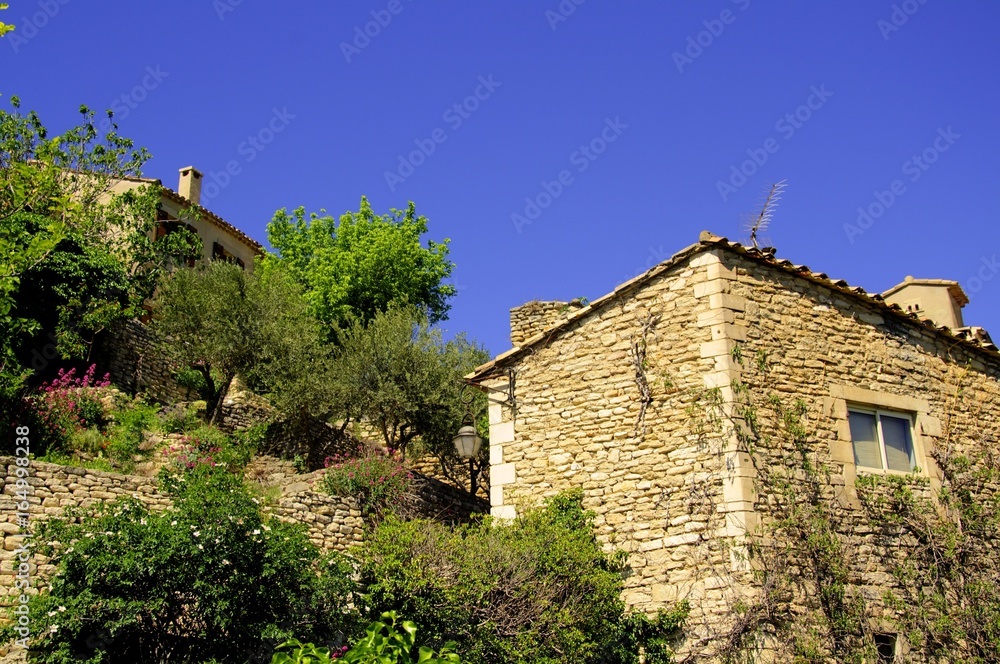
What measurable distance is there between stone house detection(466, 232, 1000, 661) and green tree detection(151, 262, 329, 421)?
6.99 metres

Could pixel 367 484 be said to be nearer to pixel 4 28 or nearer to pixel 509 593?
pixel 509 593

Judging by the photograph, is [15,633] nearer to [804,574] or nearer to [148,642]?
[148,642]

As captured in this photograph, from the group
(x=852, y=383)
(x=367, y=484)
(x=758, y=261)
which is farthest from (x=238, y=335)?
(x=852, y=383)

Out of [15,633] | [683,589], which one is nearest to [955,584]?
[683,589]

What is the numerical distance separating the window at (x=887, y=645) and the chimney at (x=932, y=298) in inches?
284

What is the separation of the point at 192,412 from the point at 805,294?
12731 millimetres

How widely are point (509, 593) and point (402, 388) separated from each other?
822 centimetres

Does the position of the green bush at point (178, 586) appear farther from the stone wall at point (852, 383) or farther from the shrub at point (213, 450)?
the stone wall at point (852, 383)

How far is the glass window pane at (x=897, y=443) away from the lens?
1227 cm

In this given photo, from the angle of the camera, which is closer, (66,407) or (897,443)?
(897,443)

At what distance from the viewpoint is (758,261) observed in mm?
12258

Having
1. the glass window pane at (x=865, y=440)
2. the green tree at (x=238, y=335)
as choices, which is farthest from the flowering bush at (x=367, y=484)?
the glass window pane at (x=865, y=440)

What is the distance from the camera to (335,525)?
538 inches

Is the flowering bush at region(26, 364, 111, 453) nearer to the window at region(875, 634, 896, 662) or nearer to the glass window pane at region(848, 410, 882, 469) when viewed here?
the glass window pane at region(848, 410, 882, 469)
